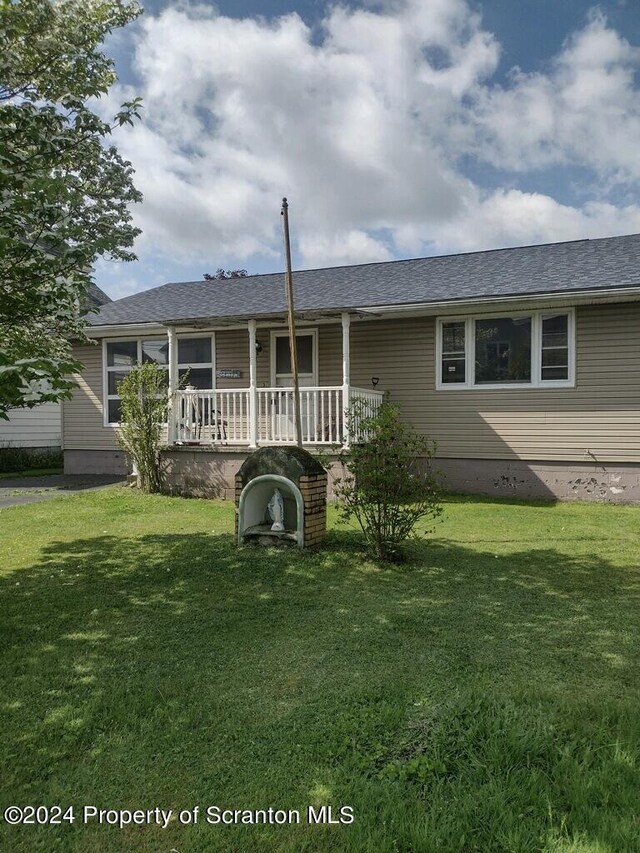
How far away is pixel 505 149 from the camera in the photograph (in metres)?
14.1

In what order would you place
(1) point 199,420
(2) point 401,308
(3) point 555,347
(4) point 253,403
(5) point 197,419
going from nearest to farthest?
(3) point 555,347
(2) point 401,308
(4) point 253,403
(5) point 197,419
(1) point 199,420

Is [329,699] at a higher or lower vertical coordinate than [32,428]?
lower

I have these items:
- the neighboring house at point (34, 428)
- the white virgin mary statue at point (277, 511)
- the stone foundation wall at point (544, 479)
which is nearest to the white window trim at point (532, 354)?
the stone foundation wall at point (544, 479)

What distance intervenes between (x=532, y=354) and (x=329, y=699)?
844cm

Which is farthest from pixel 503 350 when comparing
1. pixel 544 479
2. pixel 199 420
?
pixel 199 420

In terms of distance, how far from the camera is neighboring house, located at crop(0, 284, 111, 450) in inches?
658

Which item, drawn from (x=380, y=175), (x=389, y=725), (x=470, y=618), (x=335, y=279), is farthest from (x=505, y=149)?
(x=389, y=725)

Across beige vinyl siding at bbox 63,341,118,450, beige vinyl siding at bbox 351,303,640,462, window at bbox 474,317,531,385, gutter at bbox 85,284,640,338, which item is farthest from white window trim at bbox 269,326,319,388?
beige vinyl siding at bbox 63,341,118,450

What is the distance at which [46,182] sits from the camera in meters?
3.65

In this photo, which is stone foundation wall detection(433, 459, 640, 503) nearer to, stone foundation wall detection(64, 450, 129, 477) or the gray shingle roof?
the gray shingle roof

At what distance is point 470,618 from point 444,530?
333cm

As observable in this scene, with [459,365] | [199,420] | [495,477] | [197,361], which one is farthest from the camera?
[197,361]

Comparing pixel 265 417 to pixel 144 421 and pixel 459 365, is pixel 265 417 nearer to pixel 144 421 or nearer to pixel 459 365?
pixel 144 421

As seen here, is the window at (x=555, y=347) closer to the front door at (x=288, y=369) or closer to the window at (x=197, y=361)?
the front door at (x=288, y=369)
